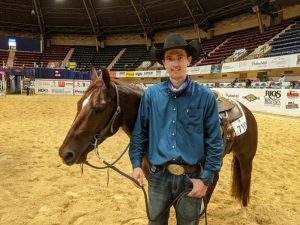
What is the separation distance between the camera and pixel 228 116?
3.38 meters

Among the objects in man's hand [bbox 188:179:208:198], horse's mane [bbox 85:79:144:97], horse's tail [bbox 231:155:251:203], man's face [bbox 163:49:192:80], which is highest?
man's face [bbox 163:49:192:80]

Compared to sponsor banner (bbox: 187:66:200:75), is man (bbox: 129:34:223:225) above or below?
below

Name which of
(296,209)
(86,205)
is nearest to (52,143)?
(86,205)

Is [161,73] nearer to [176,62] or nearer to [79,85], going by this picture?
[79,85]

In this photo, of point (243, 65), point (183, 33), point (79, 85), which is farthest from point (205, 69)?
point (79, 85)

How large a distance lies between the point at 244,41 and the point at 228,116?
989 inches

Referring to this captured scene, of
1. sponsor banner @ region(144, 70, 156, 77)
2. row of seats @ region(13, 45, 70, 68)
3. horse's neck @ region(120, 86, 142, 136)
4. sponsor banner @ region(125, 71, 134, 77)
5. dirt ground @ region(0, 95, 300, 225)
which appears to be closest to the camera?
horse's neck @ region(120, 86, 142, 136)

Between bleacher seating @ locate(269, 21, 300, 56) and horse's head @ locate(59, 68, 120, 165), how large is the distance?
1894 cm

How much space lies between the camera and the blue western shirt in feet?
6.01

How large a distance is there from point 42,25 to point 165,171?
37638 millimetres

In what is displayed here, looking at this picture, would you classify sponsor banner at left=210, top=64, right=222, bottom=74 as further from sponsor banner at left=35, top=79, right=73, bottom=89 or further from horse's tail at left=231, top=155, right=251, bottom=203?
horse's tail at left=231, top=155, right=251, bottom=203

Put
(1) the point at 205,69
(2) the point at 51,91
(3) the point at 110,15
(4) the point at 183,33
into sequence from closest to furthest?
(1) the point at 205,69 → (2) the point at 51,91 → (4) the point at 183,33 → (3) the point at 110,15

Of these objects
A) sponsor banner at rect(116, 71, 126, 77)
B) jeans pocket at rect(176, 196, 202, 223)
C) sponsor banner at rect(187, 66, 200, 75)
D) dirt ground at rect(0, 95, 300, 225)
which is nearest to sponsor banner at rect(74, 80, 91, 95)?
sponsor banner at rect(116, 71, 126, 77)

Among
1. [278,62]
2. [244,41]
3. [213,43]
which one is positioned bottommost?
[278,62]
